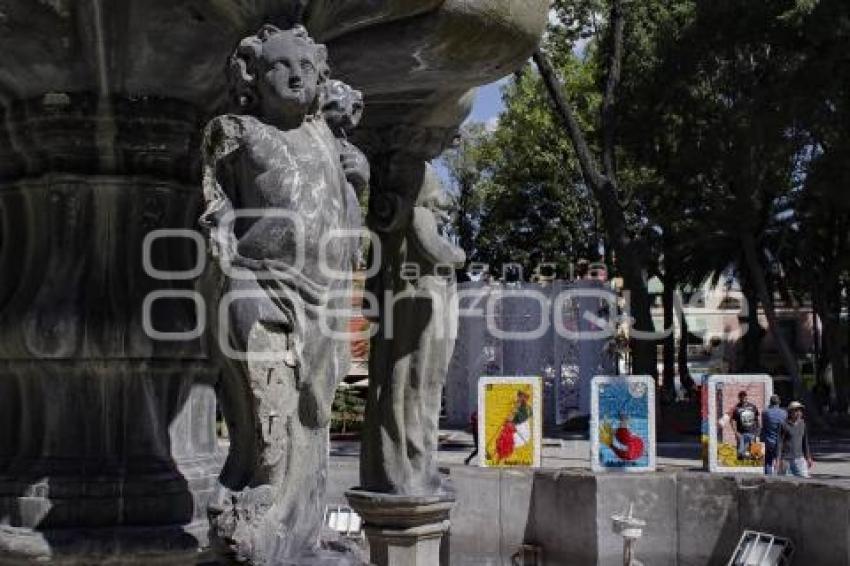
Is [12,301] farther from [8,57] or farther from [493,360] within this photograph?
[493,360]

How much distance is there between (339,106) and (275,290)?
2.15 feet

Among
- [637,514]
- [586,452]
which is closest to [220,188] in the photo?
[637,514]

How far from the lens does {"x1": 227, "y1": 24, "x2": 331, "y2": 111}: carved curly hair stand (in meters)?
3.55

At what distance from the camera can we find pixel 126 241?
178 inches

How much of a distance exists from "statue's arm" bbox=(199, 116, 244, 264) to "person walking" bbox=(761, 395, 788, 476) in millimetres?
11044

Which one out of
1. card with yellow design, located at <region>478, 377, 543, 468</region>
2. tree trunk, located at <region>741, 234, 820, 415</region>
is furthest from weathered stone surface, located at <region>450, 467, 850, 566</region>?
tree trunk, located at <region>741, 234, 820, 415</region>

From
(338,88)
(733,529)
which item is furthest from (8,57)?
(733,529)

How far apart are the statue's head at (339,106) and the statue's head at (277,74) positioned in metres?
0.09

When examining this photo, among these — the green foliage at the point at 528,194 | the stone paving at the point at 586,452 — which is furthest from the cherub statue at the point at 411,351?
the green foliage at the point at 528,194

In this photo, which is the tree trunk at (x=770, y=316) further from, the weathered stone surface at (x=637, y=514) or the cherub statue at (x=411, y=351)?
the cherub statue at (x=411, y=351)

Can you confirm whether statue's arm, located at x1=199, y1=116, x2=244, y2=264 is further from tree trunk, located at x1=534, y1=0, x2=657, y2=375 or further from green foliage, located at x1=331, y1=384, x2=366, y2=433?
green foliage, located at x1=331, y1=384, x2=366, y2=433

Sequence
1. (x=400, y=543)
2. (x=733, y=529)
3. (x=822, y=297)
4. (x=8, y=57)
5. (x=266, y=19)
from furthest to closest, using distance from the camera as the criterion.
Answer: (x=822, y=297) → (x=733, y=529) → (x=400, y=543) → (x=8, y=57) → (x=266, y=19)

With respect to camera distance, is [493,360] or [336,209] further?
[493,360]

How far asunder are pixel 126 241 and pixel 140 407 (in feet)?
1.96
